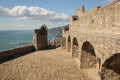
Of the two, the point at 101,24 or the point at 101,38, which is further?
the point at 101,24

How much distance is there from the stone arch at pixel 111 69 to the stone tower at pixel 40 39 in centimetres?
1526

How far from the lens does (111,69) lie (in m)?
7.59

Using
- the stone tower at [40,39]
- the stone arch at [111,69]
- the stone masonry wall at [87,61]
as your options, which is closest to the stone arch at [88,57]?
the stone masonry wall at [87,61]

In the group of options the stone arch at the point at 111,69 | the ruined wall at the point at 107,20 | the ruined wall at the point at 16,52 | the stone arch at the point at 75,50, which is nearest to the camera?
the ruined wall at the point at 107,20

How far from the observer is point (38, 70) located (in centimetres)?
1260

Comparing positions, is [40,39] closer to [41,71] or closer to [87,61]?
[41,71]

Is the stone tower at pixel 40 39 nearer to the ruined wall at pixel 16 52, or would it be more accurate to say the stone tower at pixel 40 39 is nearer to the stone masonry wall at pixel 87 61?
the ruined wall at pixel 16 52

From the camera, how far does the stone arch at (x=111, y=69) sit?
712 centimetres

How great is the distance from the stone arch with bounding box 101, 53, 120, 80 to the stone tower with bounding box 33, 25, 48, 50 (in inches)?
601

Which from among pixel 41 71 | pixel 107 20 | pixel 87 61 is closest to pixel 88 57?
pixel 87 61

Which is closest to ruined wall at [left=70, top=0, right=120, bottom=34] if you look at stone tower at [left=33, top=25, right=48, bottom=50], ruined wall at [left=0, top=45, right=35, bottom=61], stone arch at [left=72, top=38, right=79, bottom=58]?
stone arch at [left=72, top=38, right=79, bottom=58]

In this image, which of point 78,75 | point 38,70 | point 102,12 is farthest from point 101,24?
point 38,70

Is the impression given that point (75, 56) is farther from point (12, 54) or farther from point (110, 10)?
point (110, 10)

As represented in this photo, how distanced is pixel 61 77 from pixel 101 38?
188 inches
